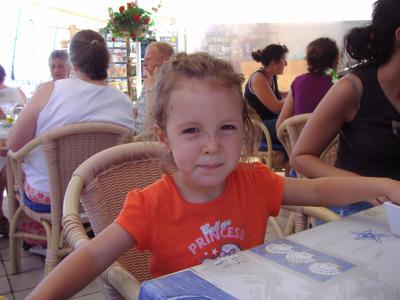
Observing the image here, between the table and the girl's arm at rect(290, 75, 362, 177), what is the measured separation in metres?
0.67

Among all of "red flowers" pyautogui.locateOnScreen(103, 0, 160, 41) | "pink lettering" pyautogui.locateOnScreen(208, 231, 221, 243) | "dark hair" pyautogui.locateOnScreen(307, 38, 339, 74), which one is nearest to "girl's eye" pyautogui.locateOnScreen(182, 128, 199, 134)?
"pink lettering" pyautogui.locateOnScreen(208, 231, 221, 243)

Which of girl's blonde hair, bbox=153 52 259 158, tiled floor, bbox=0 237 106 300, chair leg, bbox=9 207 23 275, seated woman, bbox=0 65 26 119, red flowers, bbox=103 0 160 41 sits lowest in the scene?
tiled floor, bbox=0 237 106 300

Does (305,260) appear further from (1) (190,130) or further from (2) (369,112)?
(2) (369,112)

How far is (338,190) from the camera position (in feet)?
3.21

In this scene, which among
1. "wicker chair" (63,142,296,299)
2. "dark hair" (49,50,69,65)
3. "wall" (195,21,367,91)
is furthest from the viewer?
"wall" (195,21,367,91)

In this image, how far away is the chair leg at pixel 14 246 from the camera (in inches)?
88.4

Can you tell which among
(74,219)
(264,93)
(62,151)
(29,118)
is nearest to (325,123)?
(74,219)

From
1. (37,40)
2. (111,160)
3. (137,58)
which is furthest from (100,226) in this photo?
(37,40)

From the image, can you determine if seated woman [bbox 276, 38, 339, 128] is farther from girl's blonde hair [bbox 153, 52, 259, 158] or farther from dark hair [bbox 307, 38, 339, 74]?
girl's blonde hair [bbox 153, 52, 259, 158]

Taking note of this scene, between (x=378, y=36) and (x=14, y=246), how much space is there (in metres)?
2.05

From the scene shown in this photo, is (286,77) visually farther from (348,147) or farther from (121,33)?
(348,147)

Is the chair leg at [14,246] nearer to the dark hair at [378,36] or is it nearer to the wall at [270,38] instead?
Result: the dark hair at [378,36]

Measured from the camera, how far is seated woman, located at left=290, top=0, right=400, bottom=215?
1327 mm

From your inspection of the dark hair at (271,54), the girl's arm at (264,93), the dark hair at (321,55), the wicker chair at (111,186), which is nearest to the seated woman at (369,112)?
the wicker chair at (111,186)
